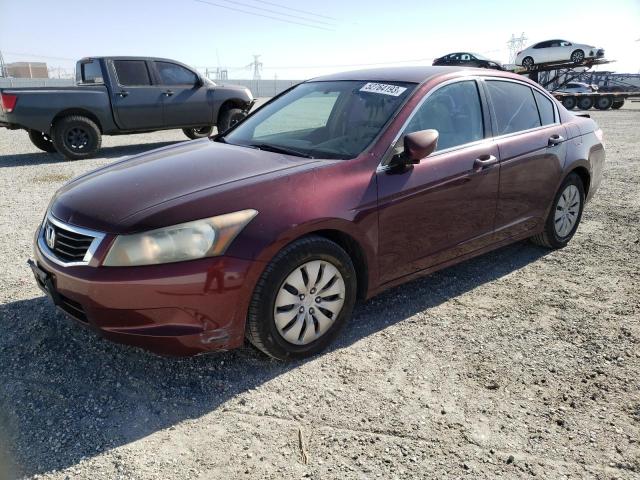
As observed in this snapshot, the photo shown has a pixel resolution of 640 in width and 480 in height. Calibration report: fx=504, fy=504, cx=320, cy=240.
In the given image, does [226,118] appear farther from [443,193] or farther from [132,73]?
[443,193]

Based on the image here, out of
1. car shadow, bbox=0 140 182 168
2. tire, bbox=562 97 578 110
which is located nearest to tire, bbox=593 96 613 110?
tire, bbox=562 97 578 110

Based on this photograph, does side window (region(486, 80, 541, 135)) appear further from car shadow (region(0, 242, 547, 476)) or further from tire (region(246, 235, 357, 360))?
tire (region(246, 235, 357, 360))

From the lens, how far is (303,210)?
2.67 m

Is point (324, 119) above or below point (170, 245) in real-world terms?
above

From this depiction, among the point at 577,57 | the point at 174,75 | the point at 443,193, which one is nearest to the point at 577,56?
the point at 577,57

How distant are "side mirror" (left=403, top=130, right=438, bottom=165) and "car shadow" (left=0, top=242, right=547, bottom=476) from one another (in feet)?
3.67

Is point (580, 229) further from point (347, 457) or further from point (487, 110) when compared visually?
point (347, 457)

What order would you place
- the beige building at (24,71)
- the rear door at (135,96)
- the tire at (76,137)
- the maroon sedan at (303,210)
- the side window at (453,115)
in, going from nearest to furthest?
the maroon sedan at (303,210) < the side window at (453,115) < the tire at (76,137) < the rear door at (135,96) < the beige building at (24,71)

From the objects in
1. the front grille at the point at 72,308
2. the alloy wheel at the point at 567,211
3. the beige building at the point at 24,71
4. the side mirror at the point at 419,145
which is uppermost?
the beige building at the point at 24,71

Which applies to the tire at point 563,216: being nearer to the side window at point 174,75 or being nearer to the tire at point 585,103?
the side window at point 174,75

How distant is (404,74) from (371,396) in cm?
230

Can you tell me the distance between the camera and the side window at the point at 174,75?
10.3m

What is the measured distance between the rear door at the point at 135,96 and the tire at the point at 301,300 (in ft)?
27.2

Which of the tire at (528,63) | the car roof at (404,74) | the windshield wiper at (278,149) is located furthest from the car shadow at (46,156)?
the tire at (528,63)
